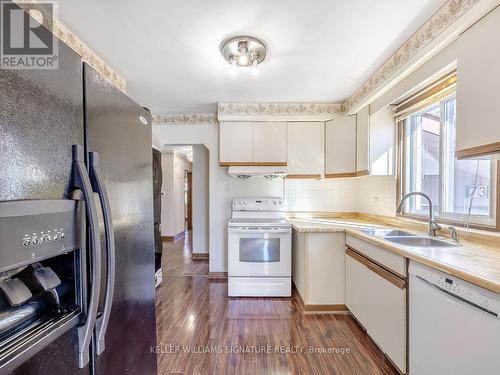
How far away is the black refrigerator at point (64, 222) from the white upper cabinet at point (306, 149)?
2.29 meters

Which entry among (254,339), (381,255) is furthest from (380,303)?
(254,339)

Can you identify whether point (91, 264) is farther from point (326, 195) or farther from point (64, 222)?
point (326, 195)

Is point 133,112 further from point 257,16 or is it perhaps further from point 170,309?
point 170,309

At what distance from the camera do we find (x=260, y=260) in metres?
2.71

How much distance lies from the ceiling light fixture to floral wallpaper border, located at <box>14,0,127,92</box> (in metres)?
0.93

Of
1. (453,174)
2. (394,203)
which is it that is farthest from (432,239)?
(394,203)

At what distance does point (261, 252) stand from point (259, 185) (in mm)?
957

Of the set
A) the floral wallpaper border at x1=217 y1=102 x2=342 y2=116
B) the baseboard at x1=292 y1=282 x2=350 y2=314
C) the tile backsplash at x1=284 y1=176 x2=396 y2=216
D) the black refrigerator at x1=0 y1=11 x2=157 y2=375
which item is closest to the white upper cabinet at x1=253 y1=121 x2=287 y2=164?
the floral wallpaper border at x1=217 y1=102 x2=342 y2=116

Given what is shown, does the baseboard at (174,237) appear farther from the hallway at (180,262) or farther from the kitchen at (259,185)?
the kitchen at (259,185)

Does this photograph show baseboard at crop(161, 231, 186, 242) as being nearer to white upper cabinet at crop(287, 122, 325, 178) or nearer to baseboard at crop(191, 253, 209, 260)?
baseboard at crop(191, 253, 209, 260)

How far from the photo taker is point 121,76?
7.39 ft

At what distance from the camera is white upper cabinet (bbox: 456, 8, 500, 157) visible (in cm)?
112

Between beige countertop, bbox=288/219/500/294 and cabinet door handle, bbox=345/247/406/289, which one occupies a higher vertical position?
beige countertop, bbox=288/219/500/294

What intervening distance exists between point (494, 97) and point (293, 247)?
2.25 m
